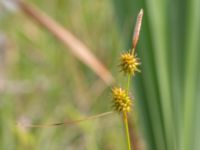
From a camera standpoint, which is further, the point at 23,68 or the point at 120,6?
the point at 23,68

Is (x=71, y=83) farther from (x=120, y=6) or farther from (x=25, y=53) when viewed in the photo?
(x=120, y=6)

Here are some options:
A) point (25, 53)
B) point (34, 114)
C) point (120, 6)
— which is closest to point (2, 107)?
point (34, 114)

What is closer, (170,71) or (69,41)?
(170,71)

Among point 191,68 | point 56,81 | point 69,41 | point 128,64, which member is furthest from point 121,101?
point 56,81

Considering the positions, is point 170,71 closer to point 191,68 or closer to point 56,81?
point 191,68

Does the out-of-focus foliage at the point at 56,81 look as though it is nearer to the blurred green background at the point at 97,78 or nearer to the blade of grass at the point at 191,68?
the blurred green background at the point at 97,78

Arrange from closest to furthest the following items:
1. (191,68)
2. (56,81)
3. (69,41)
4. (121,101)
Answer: (121,101)
(191,68)
(69,41)
(56,81)

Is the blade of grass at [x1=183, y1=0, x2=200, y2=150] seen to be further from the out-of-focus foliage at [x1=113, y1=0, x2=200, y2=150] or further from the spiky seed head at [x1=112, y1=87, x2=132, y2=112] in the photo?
the spiky seed head at [x1=112, y1=87, x2=132, y2=112]
